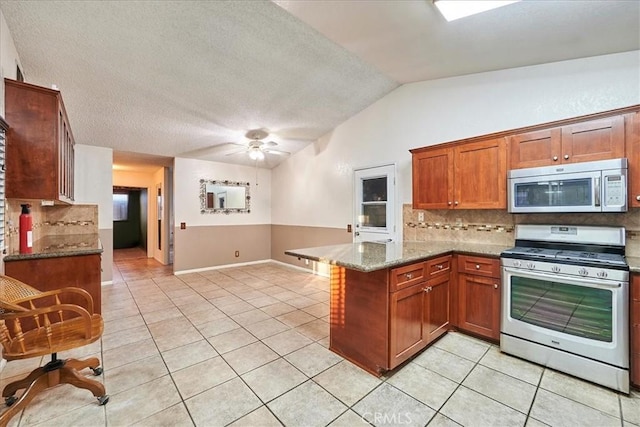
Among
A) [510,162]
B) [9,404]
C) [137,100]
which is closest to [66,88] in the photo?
[137,100]

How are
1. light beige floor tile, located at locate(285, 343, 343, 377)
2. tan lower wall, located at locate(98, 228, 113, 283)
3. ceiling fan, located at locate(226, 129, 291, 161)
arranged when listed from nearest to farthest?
light beige floor tile, located at locate(285, 343, 343, 377) → ceiling fan, located at locate(226, 129, 291, 161) → tan lower wall, located at locate(98, 228, 113, 283)

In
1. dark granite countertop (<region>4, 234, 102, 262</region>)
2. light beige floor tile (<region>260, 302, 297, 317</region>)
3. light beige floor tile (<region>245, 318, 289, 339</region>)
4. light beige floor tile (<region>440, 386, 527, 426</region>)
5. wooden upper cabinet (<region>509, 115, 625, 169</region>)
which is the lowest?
light beige floor tile (<region>440, 386, 527, 426</region>)

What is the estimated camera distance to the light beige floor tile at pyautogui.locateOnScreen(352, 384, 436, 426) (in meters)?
1.70

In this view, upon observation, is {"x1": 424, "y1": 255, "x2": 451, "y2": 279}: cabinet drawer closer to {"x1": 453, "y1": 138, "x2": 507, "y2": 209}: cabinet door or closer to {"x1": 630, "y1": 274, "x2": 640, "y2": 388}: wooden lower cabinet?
{"x1": 453, "y1": 138, "x2": 507, "y2": 209}: cabinet door

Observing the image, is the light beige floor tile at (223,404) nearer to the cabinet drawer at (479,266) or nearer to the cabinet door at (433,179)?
the cabinet drawer at (479,266)

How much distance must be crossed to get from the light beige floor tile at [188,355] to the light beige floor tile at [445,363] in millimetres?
1823

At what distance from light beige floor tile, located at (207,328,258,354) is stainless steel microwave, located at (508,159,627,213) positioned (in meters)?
2.86

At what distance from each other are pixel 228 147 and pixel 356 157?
2.42 m

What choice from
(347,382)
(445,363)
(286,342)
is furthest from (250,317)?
(445,363)

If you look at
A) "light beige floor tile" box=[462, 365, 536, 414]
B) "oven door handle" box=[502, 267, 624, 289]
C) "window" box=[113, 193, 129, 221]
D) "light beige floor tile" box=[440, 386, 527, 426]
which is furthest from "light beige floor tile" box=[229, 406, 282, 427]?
"window" box=[113, 193, 129, 221]

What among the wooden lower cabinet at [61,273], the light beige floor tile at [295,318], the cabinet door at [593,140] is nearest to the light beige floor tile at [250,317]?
the light beige floor tile at [295,318]

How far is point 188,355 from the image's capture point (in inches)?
97.3

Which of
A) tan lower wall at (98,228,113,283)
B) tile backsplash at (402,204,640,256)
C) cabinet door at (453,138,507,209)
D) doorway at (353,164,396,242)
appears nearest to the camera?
tile backsplash at (402,204,640,256)

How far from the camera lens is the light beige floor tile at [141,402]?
1724 mm
